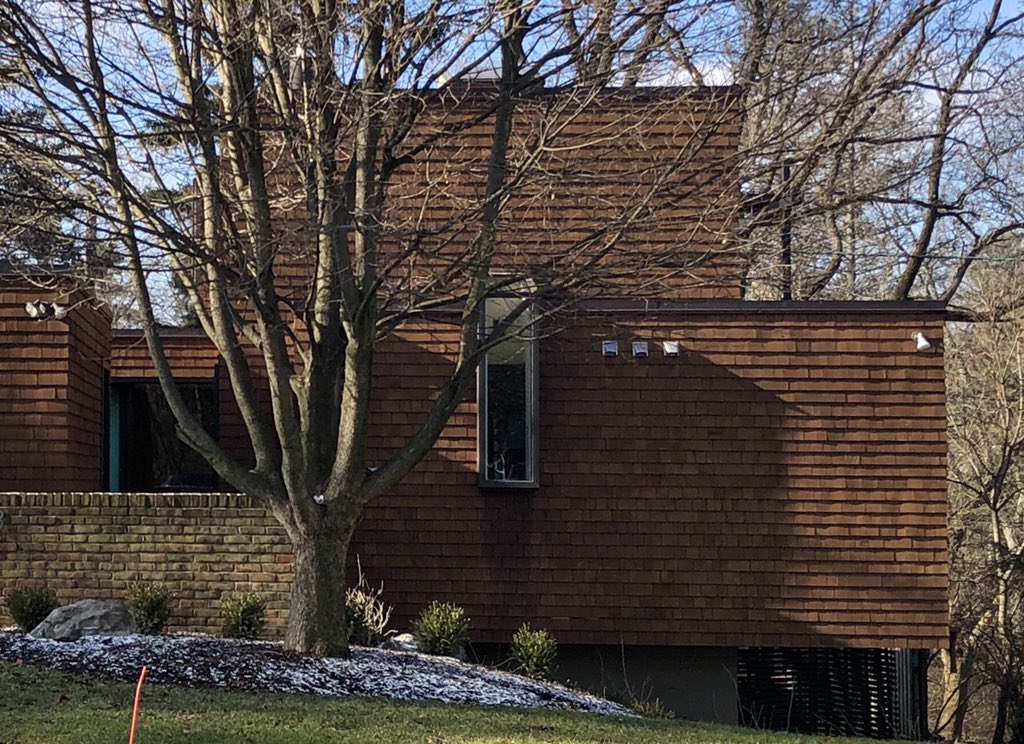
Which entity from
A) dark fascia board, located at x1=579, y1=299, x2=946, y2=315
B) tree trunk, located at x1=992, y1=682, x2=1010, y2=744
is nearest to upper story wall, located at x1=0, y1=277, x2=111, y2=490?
dark fascia board, located at x1=579, y1=299, x2=946, y2=315

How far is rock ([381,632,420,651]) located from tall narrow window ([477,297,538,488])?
6.23 feet

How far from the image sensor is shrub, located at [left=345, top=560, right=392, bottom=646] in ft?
36.7

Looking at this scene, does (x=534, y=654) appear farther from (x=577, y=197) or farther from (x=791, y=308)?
(x=791, y=308)

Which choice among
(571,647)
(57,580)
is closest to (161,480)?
(57,580)

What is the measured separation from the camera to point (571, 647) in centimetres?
1309

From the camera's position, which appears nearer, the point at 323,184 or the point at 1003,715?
the point at 323,184

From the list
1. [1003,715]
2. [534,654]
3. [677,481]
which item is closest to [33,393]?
[534,654]

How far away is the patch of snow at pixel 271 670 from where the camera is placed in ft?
27.6

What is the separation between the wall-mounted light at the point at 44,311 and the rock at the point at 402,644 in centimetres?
459

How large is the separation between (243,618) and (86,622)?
1537mm

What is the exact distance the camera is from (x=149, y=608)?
11078 millimetres

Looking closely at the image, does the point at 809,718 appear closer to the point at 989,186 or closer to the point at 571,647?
the point at 571,647

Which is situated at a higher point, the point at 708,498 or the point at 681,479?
the point at 681,479

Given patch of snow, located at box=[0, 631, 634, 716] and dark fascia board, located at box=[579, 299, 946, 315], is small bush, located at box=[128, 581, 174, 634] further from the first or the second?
dark fascia board, located at box=[579, 299, 946, 315]
